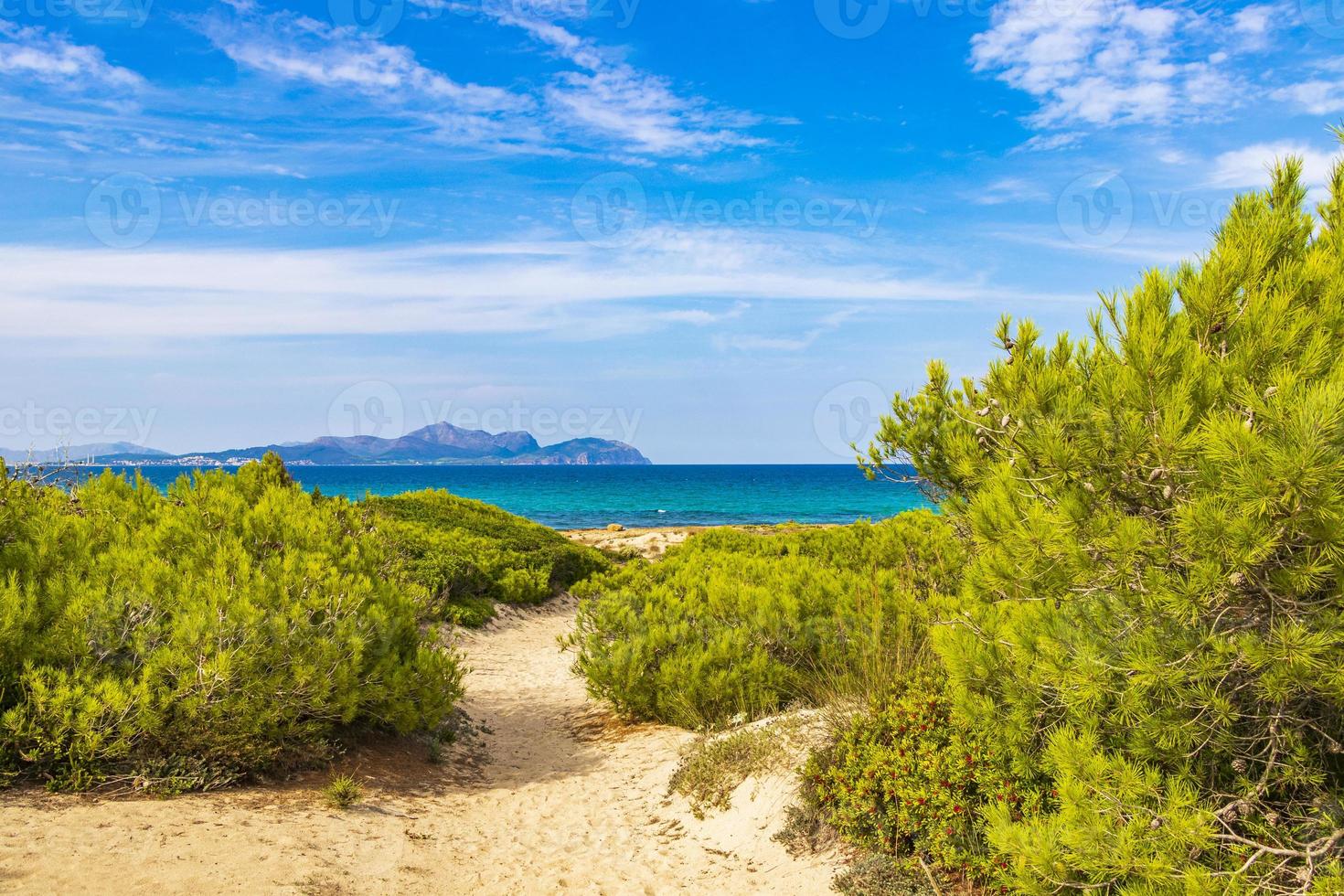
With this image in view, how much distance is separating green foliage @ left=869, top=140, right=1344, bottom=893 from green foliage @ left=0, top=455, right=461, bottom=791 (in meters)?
5.00

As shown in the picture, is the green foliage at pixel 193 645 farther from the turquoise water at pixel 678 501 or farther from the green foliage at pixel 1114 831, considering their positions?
the turquoise water at pixel 678 501

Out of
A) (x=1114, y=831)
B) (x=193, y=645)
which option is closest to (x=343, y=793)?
(x=193, y=645)

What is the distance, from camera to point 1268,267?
360 cm

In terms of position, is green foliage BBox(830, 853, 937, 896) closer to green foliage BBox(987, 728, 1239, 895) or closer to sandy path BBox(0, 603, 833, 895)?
sandy path BBox(0, 603, 833, 895)

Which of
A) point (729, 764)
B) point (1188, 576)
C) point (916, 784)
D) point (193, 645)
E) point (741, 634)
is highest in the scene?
point (1188, 576)

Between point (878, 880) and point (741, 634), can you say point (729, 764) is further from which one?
point (878, 880)

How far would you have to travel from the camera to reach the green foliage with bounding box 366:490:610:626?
48.9 ft

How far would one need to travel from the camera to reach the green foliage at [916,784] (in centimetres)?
457

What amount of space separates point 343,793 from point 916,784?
13.9 feet

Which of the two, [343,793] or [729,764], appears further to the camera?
[729,764]

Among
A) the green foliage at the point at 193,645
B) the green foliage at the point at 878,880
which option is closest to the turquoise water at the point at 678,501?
the green foliage at the point at 193,645

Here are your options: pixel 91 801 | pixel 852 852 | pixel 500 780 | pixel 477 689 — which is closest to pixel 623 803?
pixel 500 780

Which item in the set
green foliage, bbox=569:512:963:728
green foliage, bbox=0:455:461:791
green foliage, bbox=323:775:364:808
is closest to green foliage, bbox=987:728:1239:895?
green foliage, bbox=569:512:963:728

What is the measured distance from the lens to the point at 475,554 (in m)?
17.1
